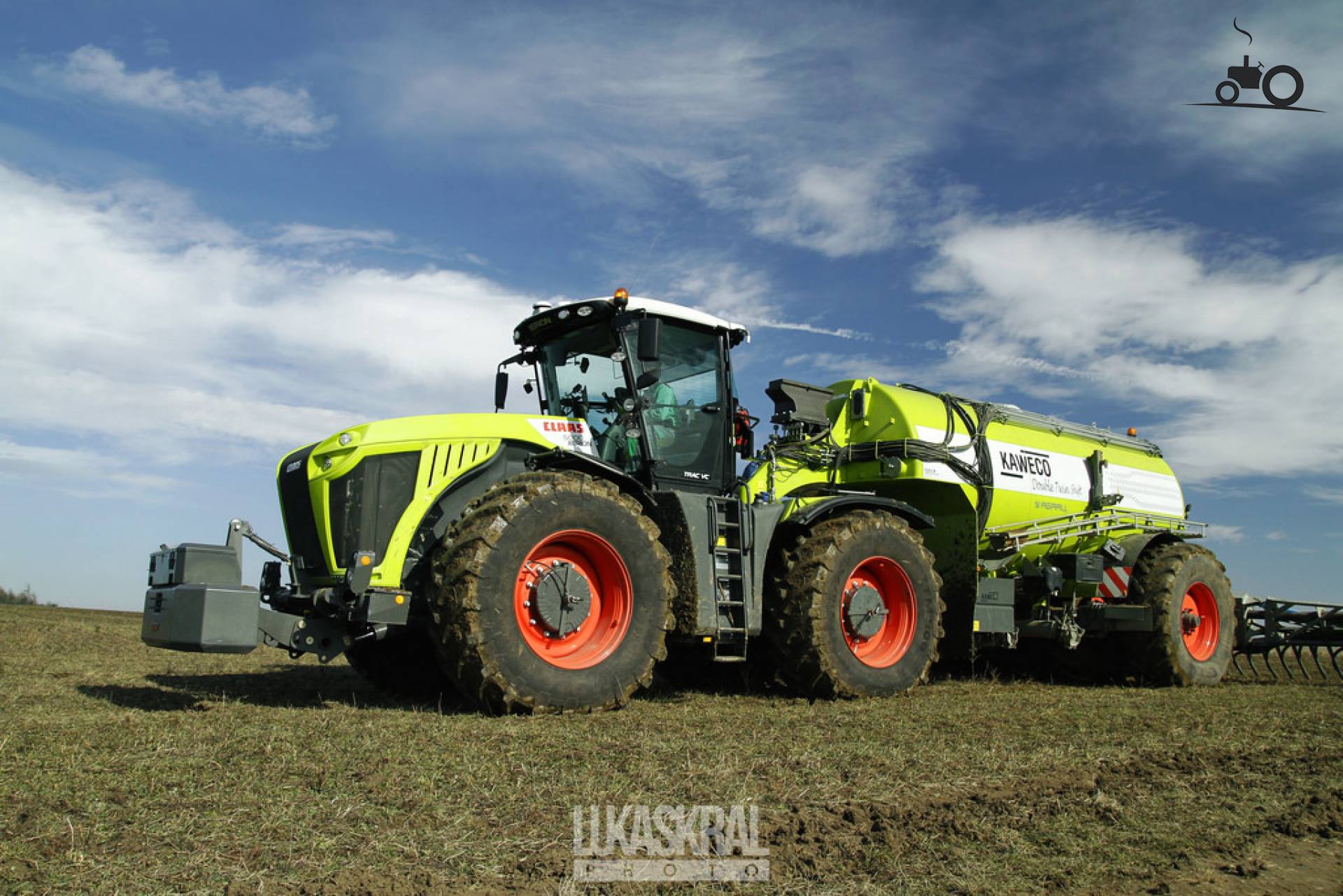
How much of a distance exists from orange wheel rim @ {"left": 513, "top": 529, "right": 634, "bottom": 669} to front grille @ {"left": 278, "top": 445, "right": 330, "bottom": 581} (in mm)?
1425

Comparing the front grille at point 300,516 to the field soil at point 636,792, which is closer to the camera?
the field soil at point 636,792

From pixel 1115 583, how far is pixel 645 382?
20.9 feet

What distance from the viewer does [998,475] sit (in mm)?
10445

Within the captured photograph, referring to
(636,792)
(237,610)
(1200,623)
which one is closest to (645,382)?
(237,610)

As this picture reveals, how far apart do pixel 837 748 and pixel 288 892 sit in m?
3.22

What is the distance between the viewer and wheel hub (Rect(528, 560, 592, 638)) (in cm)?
662

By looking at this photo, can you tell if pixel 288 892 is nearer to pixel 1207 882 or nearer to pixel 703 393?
pixel 1207 882

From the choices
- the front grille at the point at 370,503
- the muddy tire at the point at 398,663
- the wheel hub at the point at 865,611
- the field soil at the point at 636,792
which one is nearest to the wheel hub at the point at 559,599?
the field soil at the point at 636,792

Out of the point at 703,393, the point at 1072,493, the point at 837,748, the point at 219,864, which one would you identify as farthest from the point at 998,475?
the point at 219,864

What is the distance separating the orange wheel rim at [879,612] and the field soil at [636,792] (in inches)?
39.8

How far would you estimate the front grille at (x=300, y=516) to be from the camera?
22.7 ft

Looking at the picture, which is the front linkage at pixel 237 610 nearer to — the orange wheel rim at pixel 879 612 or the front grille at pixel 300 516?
the front grille at pixel 300 516
